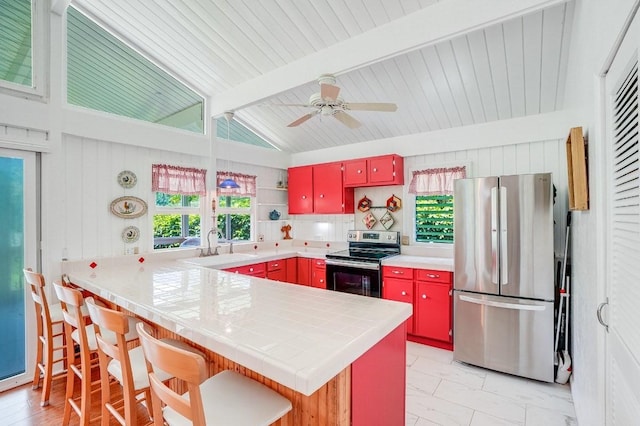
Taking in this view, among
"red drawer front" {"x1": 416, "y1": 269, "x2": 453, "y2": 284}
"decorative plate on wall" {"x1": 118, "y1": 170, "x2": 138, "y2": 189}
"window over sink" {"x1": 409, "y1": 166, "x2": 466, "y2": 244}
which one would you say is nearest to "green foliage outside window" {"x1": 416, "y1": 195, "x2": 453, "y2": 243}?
"window over sink" {"x1": 409, "y1": 166, "x2": 466, "y2": 244}

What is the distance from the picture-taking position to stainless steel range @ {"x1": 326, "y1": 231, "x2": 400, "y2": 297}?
3939mm

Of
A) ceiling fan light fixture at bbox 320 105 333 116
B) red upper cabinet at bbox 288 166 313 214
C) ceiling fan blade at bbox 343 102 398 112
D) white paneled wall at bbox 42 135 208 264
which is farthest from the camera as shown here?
red upper cabinet at bbox 288 166 313 214

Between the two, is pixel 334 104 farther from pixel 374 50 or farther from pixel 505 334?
pixel 505 334

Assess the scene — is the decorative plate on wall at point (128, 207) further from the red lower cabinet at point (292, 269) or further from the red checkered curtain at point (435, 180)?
the red checkered curtain at point (435, 180)

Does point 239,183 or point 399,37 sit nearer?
point 399,37

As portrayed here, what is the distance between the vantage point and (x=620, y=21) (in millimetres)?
1216

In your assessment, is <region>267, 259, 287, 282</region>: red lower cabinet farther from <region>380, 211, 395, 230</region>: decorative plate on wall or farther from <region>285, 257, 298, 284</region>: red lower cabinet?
<region>380, 211, 395, 230</region>: decorative plate on wall

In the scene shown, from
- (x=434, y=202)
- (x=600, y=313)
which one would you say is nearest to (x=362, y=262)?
(x=434, y=202)

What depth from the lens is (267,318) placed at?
161cm

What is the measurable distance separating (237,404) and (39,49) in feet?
11.9

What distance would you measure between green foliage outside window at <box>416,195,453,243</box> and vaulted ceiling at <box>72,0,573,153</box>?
3.09 ft

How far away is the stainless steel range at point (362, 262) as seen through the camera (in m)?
3.94

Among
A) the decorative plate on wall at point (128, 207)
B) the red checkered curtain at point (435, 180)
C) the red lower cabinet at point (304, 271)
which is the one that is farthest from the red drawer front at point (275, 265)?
the red checkered curtain at point (435, 180)

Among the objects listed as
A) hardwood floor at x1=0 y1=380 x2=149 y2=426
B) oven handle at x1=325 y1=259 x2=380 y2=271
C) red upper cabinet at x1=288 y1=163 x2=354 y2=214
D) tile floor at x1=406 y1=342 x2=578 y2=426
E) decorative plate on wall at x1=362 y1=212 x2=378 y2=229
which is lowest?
tile floor at x1=406 y1=342 x2=578 y2=426
